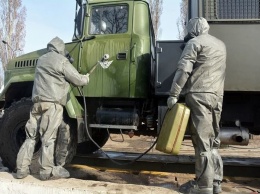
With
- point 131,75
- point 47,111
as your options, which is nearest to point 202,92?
point 131,75

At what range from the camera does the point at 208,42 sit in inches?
139

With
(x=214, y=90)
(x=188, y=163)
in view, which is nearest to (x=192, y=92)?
(x=214, y=90)

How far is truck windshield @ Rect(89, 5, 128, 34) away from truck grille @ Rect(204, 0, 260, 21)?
4.14ft

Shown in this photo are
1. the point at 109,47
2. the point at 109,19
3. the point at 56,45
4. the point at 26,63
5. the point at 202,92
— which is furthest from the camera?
the point at 26,63

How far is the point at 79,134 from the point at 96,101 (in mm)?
730

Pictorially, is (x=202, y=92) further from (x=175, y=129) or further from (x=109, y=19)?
(x=109, y=19)

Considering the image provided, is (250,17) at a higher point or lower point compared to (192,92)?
higher

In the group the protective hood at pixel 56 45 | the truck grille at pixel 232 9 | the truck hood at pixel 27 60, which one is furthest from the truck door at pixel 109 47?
the truck grille at pixel 232 9

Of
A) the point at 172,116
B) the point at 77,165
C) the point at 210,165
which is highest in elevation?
the point at 172,116

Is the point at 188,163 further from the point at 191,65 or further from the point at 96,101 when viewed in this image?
the point at 191,65

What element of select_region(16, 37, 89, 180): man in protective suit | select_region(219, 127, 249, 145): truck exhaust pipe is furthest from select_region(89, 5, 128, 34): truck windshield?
select_region(219, 127, 249, 145): truck exhaust pipe

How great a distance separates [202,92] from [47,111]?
2036 mm

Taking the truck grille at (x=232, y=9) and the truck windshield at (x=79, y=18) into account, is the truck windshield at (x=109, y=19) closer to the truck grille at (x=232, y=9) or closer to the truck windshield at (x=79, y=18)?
the truck windshield at (x=79, y=18)

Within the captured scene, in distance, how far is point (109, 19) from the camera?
4.90 meters
